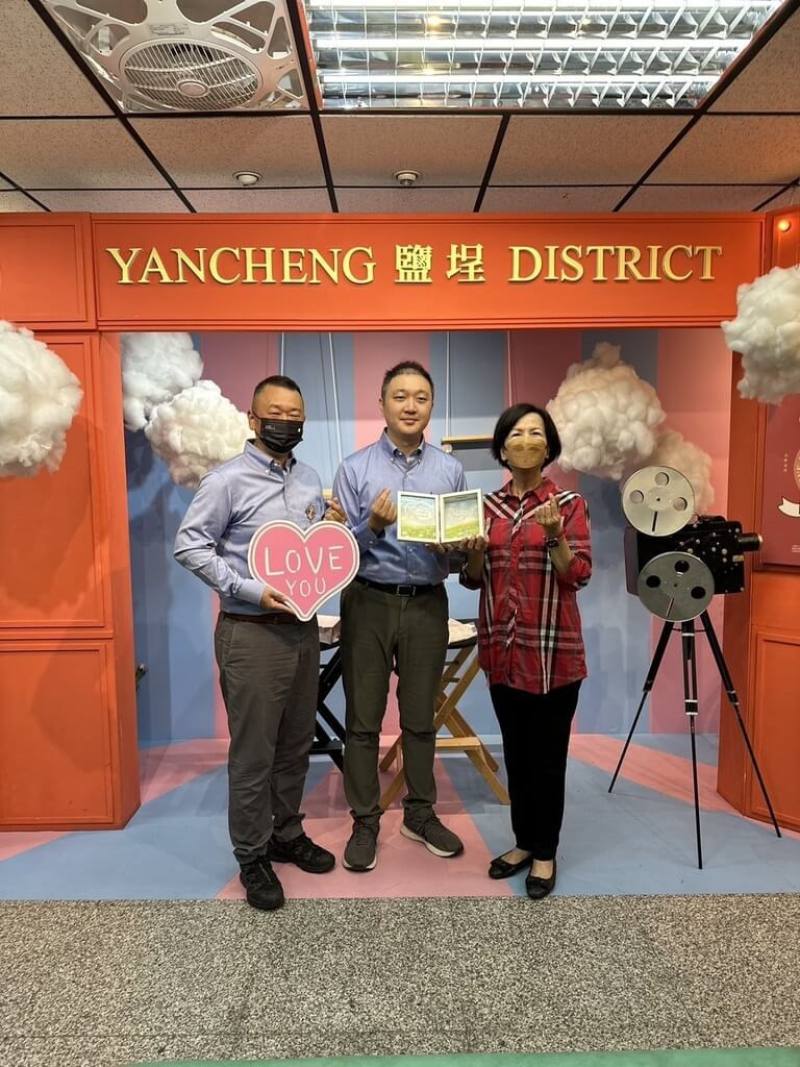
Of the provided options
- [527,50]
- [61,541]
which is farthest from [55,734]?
[527,50]

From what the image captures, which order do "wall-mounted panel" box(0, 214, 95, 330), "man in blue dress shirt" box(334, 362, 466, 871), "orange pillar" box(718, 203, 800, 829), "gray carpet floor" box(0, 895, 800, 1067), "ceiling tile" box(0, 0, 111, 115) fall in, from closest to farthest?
"gray carpet floor" box(0, 895, 800, 1067)
"ceiling tile" box(0, 0, 111, 115)
"man in blue dress shirt" box(334, 362, 466, 871)
"wall-mounted panel" box(0, 214, 95, 330)
"orange pillar" box(718, 203, 800, 829)

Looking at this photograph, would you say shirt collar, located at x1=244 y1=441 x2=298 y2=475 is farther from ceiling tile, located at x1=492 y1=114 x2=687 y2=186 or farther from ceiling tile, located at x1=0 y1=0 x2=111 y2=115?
ceiling tile, located at x1=492 y1=114 x2=687 y2=186

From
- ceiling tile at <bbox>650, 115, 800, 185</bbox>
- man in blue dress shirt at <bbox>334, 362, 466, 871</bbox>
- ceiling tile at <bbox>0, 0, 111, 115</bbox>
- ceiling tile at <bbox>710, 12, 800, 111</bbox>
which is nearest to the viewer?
ceiling tile at <bbox>0, 0, 111, 115</bbox>

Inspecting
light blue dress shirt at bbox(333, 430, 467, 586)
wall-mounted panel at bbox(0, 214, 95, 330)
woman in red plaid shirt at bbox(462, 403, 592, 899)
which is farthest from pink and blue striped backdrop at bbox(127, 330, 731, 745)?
woman in red plaid shirt at bbox(462, 403, 592, 899)

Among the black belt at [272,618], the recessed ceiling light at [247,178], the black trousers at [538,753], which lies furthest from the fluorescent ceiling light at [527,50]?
the black trousers at [538,753]

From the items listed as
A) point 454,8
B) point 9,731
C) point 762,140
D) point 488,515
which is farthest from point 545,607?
point 9,731

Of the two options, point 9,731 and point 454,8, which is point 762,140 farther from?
point 9,731

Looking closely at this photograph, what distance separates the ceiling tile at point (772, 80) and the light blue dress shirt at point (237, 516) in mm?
2030

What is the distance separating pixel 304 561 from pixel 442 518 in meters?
0.48

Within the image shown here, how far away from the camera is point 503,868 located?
254 cm

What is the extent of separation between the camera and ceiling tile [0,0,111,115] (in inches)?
80.6

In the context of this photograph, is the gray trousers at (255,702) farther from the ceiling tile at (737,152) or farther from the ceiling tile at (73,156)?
the ceiling tile at (737,152)

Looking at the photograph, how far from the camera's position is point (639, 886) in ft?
8.16

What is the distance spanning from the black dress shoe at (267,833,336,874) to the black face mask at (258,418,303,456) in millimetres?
1485
